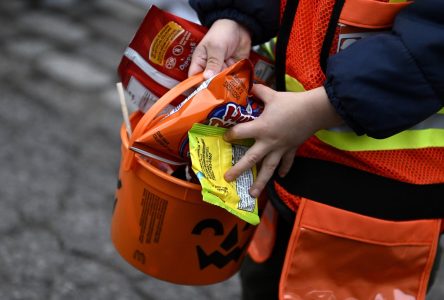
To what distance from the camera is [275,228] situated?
1350 millimetres

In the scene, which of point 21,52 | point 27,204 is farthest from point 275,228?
point 21,52

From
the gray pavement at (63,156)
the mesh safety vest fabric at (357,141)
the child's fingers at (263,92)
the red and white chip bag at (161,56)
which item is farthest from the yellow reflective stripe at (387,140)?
the gray pavement at (63,156)

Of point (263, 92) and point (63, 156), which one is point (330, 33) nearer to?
point (263, 92)

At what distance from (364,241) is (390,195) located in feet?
0.30

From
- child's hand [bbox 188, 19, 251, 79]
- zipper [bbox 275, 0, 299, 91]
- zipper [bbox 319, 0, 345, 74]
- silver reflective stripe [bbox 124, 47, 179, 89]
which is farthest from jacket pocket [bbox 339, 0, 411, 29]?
silver reflective stripe [bbox 124, 47, 179, 89]

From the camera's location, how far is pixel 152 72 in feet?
4.34

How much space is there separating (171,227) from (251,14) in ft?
1.42

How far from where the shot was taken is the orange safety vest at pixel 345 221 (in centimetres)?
115

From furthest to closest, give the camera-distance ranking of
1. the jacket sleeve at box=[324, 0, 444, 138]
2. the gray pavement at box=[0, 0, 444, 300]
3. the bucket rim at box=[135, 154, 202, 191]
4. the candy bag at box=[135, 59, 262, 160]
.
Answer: the gray pavement at box=[0, 0, 444, 300], the bucket rim at box=[135, 154, 202, 191], the candy bag at box=[135, 59, 262, 160], the jacket sleeve at box=[324, 0, 444, 138]

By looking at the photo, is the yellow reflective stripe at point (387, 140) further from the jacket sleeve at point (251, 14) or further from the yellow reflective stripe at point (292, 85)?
the jacket sleeve at point (251, 14)

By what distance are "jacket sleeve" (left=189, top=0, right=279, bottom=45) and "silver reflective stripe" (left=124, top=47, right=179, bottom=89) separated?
5.2 inches

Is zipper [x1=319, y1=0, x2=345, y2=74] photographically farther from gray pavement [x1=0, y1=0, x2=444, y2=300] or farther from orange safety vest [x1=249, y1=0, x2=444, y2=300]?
gray pavement [x1=0, y1=0, x2=444, y2=300]

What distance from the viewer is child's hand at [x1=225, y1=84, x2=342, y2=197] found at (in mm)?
1101

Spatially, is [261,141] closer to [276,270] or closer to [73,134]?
[276,270]
